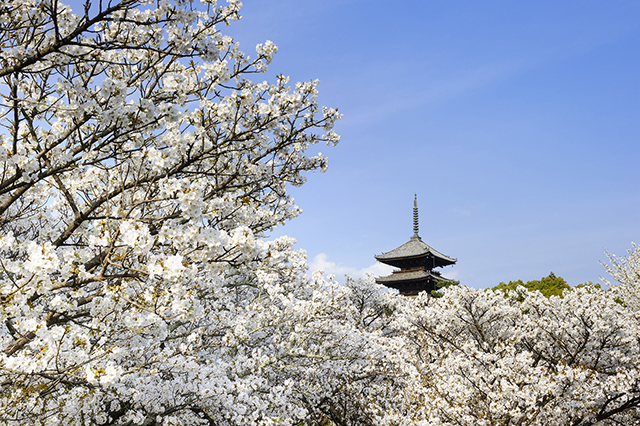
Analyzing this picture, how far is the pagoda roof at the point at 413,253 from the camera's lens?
3672 cm

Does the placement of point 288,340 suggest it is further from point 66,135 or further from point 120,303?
point 66,135

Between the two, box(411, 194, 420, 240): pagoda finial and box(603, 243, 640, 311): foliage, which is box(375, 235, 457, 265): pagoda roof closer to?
box(411, 194, 420, 240): pagoda finial

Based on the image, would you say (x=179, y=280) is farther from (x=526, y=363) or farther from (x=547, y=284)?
(x=547, y=284)

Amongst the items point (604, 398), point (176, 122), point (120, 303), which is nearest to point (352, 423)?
point (604, 398)

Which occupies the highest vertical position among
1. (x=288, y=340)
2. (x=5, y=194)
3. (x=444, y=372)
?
(x=5, y=194)

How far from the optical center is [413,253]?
37188 millimetres

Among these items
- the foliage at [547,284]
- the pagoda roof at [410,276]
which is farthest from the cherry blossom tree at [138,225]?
the foliage at [547,284]

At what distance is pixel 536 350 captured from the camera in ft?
32.5

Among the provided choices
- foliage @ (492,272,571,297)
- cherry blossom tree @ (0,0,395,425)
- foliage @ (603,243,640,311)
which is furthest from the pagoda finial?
cherry blossom tree @ (0,0,395,425)

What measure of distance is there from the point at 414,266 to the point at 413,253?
160cm

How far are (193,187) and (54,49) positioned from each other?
1.82m

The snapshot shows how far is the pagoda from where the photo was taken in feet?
120

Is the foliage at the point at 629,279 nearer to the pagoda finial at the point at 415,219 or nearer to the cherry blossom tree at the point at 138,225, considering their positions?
the cherry blossom tree at the point at 138,225

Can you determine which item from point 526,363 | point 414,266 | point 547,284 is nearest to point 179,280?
point 526,363
